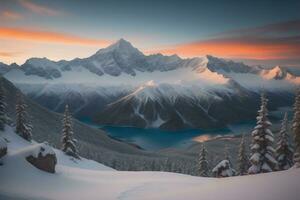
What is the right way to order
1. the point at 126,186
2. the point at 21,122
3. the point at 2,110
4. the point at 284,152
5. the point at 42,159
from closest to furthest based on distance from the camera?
the point at 126,186 → the point at 42,159 → the point at 284,152 → the point at 2,110 → the point at 21,122

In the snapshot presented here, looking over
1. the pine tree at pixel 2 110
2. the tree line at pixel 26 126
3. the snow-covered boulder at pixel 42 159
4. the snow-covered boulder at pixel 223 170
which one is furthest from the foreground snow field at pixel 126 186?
the pine tree at pixel 2 110

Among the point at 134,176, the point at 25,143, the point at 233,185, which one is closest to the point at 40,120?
the point at 25,143

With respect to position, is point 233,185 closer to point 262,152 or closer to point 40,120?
point 262,152

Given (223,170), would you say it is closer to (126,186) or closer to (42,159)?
(126,186)

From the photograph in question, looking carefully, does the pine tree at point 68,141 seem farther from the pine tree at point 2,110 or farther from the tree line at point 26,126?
the pine tree at point 2,110

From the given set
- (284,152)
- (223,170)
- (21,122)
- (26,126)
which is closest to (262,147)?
(223,170)

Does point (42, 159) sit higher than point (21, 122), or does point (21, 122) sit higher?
point (42, 159)

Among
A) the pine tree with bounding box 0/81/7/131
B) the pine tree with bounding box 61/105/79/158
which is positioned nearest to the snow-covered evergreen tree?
the pine tree with bounding box 61/105/79/158
